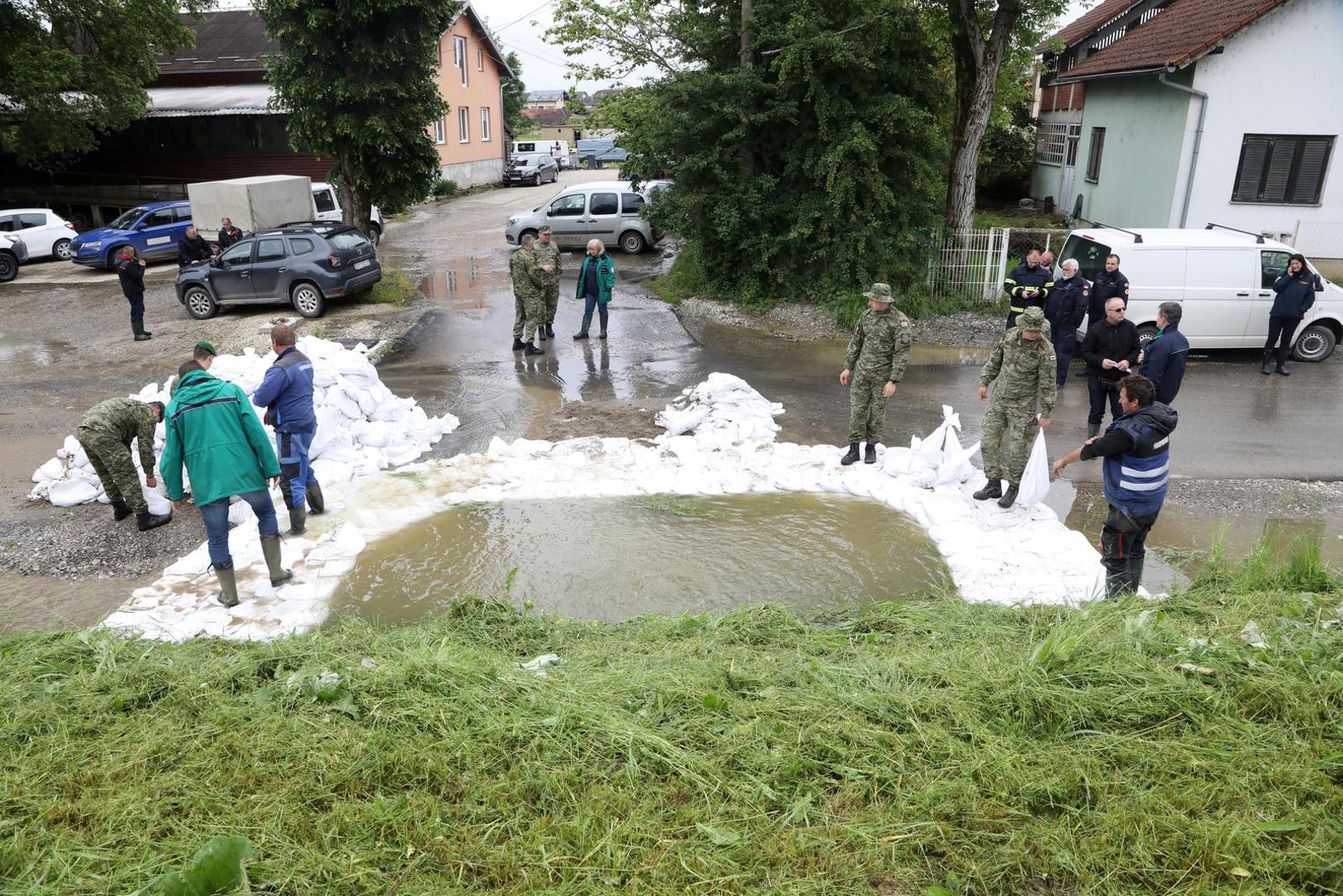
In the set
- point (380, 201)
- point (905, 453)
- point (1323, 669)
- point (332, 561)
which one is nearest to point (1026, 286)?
point (905, 453)

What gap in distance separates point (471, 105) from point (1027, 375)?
3679cm

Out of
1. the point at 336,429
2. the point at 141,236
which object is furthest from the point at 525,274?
the point at 141,236

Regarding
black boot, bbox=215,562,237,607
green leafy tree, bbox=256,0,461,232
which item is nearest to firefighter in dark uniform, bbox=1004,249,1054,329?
black boot, bbox=215,562,237,607

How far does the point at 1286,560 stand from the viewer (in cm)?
642

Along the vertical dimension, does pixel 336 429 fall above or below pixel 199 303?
below

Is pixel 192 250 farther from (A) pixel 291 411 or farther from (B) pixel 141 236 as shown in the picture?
(A) pixel 291 411

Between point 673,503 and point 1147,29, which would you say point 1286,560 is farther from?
point 1147,29

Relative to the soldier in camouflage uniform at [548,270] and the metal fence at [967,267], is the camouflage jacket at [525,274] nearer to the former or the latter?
the soldier in camouflage uniform at [548,270]

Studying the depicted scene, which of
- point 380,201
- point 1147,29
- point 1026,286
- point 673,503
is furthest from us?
point 1147,29

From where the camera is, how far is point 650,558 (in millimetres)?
7039

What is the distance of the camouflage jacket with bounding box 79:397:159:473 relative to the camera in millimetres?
7582

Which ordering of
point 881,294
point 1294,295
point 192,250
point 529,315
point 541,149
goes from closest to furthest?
point 881,294 < point 1294,295 < point 529,315 < point 192,250 < point 541,149

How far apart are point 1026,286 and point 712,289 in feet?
20.0

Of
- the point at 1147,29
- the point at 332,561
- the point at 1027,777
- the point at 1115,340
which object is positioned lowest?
the point at 332,561
